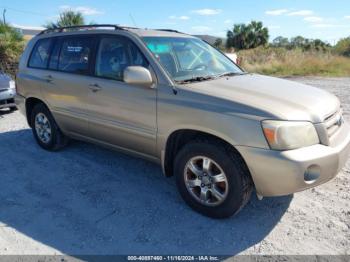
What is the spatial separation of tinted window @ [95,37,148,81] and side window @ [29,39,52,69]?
1.30 metres

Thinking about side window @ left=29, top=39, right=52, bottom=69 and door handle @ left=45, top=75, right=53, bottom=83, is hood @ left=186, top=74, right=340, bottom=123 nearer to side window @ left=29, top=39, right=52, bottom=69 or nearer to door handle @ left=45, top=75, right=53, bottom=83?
door handle @ left=45, top=75, right=53, bottom=83

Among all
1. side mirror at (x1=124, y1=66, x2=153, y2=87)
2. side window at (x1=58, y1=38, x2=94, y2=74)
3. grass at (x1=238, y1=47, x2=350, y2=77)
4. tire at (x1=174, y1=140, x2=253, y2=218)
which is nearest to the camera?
tire at (x1=174, y1=140, x2=253, y2=218)

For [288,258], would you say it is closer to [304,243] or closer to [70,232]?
[304,243]

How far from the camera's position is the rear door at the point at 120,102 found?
3.74 meters

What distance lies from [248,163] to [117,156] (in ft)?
8.60

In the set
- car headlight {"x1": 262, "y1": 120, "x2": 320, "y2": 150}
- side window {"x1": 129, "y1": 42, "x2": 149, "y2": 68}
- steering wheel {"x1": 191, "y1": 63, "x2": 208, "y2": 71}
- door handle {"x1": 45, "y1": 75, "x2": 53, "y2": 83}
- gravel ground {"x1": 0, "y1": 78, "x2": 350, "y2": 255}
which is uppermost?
side window {"x1": 129, "y1": 42, "x2": 149, "y2": 68}

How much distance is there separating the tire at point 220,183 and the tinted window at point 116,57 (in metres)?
1.12

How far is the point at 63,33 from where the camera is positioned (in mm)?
4938

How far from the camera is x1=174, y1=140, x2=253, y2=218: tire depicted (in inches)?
125

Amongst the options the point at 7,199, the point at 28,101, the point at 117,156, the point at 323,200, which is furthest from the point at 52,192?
the point at 323,200

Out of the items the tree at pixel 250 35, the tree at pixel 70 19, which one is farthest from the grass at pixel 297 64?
the tree at pixel 250 35

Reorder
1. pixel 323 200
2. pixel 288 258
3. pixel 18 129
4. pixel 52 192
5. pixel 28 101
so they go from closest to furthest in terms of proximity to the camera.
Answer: pixel 288 258 → pixel 323 200 → pixel 52 192 → pixel 28 101 → pixel 18 129

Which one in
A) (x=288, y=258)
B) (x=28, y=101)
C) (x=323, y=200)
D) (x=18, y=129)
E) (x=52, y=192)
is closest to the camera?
(x=288, y=258)

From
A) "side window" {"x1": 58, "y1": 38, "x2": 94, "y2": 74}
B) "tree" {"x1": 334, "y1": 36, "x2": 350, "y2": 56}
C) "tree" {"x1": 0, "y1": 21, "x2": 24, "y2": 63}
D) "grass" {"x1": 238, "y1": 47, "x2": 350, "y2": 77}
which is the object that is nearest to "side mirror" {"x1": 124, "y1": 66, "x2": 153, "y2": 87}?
"side window" {"x1": 58, "y1": 38, "x2": 94, "y2": 74}
